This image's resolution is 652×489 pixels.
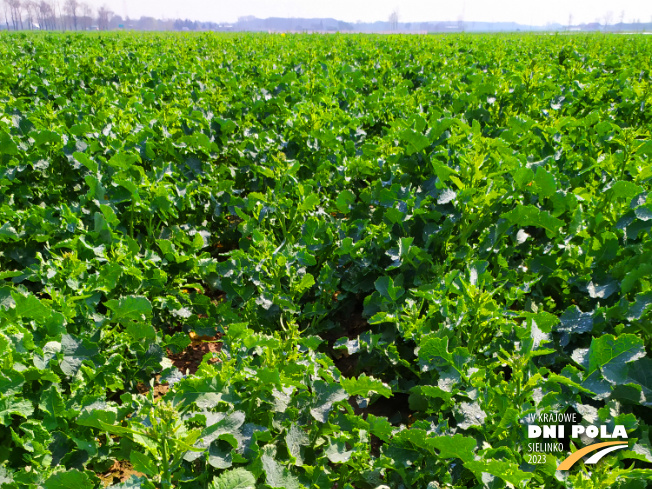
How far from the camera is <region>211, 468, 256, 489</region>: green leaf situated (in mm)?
1698

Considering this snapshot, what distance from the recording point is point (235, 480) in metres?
1.71

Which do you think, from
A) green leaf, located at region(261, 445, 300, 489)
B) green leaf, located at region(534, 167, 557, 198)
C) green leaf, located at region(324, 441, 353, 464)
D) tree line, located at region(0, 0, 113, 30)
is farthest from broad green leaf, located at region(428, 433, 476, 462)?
tree line, located at region(0, 0, 113, 30)

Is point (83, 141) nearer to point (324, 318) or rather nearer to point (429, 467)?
point (324, 318)

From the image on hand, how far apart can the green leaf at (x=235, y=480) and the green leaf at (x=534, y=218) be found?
6.79 ft

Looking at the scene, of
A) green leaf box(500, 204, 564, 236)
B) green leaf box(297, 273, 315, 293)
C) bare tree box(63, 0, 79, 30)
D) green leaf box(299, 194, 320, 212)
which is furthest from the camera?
bare tree box(63, 0, 79, 30)

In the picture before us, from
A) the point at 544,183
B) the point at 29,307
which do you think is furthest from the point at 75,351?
the point at 544,183

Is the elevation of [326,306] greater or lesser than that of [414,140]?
lesser

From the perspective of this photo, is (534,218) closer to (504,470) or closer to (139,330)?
(504,470)

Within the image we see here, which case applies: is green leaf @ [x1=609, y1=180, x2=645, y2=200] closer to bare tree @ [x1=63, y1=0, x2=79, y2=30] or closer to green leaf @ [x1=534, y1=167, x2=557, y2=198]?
green leaf @ [x1=534, y1=167, x2=557, y2=198]

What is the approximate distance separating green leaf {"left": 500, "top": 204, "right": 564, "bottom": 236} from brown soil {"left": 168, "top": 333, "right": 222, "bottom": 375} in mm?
2109

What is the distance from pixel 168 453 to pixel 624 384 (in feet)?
6.01

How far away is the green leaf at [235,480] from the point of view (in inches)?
66.9

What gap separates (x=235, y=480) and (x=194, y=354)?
1971mm
